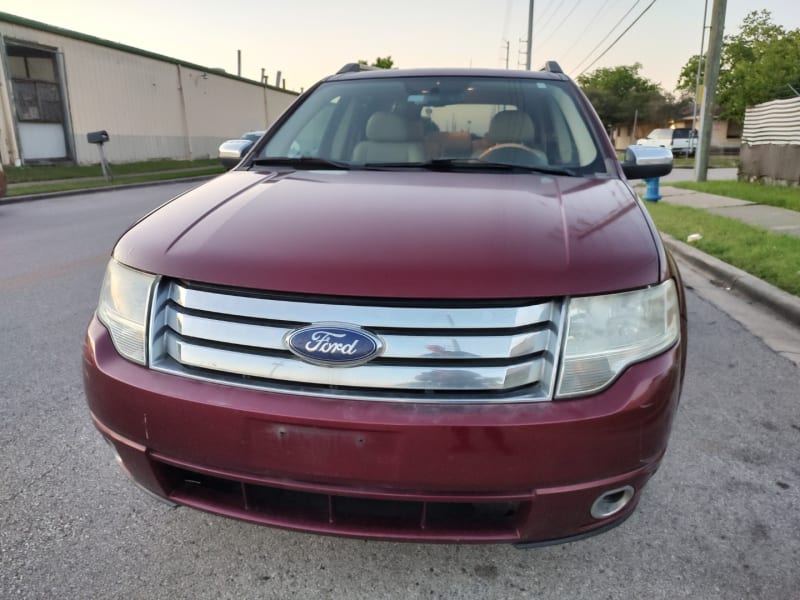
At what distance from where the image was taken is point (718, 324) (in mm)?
4461

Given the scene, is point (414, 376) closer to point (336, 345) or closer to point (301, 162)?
point (336, 345)

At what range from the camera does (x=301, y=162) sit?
8.84ft

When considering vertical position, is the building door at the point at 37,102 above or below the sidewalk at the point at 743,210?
above

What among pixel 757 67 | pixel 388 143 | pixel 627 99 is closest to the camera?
pixel 388 143

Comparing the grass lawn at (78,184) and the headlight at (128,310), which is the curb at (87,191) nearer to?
the grass lawn at (78,184)

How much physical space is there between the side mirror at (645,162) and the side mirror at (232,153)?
6.50 feet

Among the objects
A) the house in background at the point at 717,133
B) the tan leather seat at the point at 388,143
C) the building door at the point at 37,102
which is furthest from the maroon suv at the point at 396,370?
the house in background at the point at 717,133

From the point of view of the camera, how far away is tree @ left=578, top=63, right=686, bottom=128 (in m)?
72.2

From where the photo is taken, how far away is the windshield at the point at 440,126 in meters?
2.71

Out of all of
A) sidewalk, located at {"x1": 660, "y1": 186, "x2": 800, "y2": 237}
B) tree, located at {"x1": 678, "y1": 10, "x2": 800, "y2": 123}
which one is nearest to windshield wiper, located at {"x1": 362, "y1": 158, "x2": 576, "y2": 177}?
sidewalk, located at {"x1": 660, "y1": 186, "x2": 800, "y2": 237}

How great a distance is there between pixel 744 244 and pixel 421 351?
6.27m

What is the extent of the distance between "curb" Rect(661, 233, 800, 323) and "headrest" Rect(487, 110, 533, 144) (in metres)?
1.45

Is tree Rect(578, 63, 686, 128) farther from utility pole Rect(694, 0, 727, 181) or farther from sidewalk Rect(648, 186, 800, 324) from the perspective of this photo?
sidewalk Rect(648, 186, 800, 324)

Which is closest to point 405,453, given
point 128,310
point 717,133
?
point 128,310
